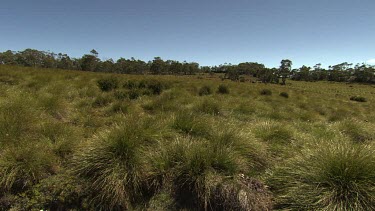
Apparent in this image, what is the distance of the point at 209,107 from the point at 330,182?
6.57 m

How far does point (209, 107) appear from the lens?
32.0 ft

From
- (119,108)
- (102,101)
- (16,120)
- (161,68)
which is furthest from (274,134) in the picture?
(161,68)

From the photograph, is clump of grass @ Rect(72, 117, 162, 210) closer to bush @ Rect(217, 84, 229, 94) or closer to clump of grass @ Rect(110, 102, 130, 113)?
clump of grass @ Rect(110, 102, 130, 113)

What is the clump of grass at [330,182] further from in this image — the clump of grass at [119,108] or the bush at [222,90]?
the bush at [222,90]

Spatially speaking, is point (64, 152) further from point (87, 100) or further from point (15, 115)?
point (87, 100)

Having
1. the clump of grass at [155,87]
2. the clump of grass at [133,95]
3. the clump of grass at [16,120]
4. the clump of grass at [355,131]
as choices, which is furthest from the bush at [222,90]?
the clump of grass at [16,120]

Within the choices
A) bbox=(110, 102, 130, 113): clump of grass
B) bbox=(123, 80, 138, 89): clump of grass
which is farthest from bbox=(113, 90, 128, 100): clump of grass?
bbox=(123, 80, 138, 89): clump of grass

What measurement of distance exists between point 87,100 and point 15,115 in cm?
392

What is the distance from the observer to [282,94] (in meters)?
18.4

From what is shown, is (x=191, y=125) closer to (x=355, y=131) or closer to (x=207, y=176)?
(x=207, y=176)

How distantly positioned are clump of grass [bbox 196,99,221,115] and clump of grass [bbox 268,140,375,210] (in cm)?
556

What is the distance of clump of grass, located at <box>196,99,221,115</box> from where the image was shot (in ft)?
31.1

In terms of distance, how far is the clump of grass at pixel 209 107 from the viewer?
9465 mm

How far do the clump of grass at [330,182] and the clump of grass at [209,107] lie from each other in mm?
5565
